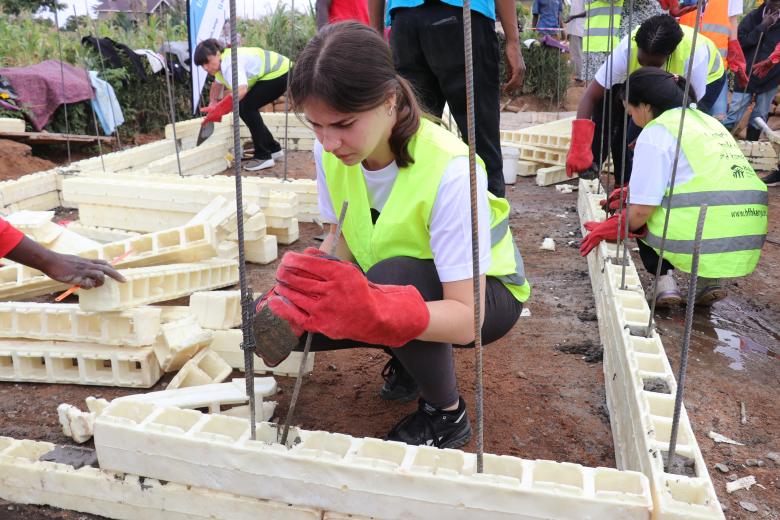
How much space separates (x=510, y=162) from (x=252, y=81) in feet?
7.68

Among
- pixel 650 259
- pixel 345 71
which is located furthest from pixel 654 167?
pixel 345 71

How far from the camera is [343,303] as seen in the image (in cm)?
141

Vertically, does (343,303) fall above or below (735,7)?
below

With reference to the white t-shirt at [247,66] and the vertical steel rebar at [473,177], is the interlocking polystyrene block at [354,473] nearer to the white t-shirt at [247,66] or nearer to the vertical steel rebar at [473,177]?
the vertical steel rebar at [473,177]

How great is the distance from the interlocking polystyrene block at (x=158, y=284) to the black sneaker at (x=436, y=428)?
1.10 m

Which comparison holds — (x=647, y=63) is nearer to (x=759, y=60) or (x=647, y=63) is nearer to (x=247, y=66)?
(x=759, y=60)

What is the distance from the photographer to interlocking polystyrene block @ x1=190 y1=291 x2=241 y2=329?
2490 mm

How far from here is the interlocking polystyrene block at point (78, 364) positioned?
7.81ft

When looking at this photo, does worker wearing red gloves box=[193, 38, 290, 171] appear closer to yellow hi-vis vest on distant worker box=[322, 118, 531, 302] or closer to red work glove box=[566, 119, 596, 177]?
red work glove box=[566, 119, 596, 177]

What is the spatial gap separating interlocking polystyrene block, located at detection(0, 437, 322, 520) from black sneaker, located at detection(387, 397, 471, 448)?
47 cm

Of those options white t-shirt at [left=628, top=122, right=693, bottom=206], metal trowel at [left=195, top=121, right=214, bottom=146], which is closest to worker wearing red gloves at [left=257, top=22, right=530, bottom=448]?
white t-shirt at [left=628, top=122, right=693, bottom=206]

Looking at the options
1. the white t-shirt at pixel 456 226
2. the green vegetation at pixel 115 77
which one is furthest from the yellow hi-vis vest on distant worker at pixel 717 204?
the green vegetation at pixel 115 77

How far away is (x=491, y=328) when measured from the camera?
1.90 m

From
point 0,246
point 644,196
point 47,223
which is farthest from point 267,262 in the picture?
point 644,196
